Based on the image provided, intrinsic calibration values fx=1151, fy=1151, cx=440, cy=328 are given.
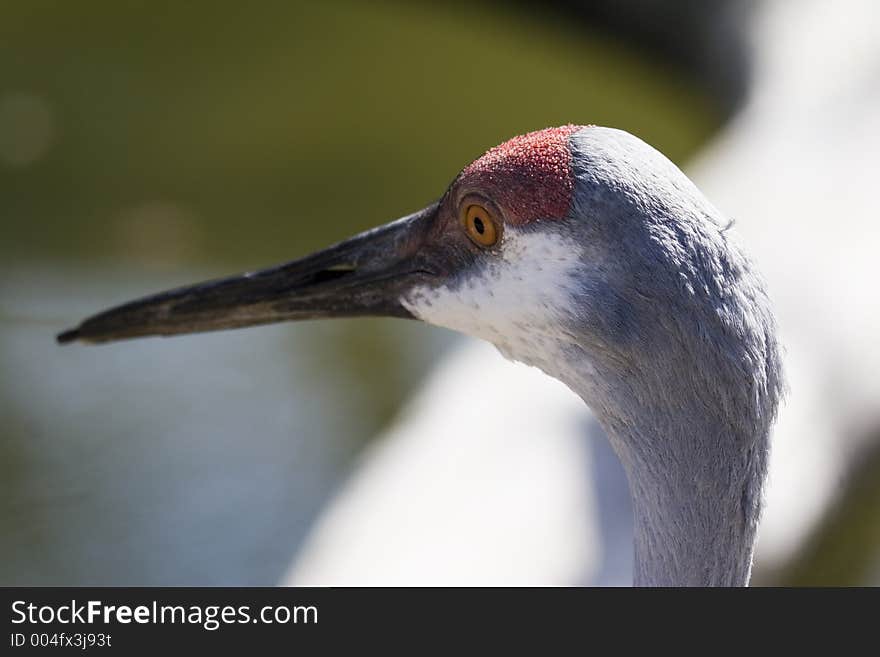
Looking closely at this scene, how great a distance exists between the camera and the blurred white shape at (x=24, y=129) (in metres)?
4.43

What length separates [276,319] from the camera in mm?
1982

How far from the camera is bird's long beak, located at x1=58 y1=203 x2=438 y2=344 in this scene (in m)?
1.84

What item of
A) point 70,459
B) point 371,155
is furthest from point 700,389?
point 371,155

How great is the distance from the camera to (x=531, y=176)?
158 centimetres

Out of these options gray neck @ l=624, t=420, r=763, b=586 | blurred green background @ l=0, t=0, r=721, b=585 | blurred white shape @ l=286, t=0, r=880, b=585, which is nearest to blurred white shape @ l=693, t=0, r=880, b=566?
blurred white shape @ l=286, t=0, r=880, b=585

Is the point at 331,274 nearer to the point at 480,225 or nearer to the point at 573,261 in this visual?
the point at 480,225

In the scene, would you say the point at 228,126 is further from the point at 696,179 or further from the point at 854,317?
the point at 854,317

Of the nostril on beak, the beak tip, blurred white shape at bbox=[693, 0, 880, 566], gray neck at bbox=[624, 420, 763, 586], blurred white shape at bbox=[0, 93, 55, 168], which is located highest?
blurred white shape at bbox=[0, 93, 55, 168]

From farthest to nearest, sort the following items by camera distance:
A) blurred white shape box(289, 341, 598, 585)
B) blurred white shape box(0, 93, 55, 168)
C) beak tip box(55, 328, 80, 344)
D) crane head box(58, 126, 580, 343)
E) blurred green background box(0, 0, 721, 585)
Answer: blurred white shape box(0, 93, 55, 168) < blurred green background box(0, 0, 721, 585) < blurred white shape box(289, 341, 598, 585) < beak tip box(55, 328, 80, 344) < crane head box(58, 126, 580, 343)

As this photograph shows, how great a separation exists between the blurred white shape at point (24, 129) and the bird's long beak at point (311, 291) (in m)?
2.60

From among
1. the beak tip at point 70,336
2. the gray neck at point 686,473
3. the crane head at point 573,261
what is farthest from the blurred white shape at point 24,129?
the gray neck at point 686,473

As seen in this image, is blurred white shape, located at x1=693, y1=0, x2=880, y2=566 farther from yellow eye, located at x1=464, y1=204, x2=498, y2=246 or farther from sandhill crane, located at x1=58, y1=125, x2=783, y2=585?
yellow eye, located at x1=464, y1=204, x2=498, y2=246

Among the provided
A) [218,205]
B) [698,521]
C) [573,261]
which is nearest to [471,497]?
[698,521]

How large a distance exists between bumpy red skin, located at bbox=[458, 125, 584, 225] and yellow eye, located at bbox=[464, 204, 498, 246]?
34 millimetres
